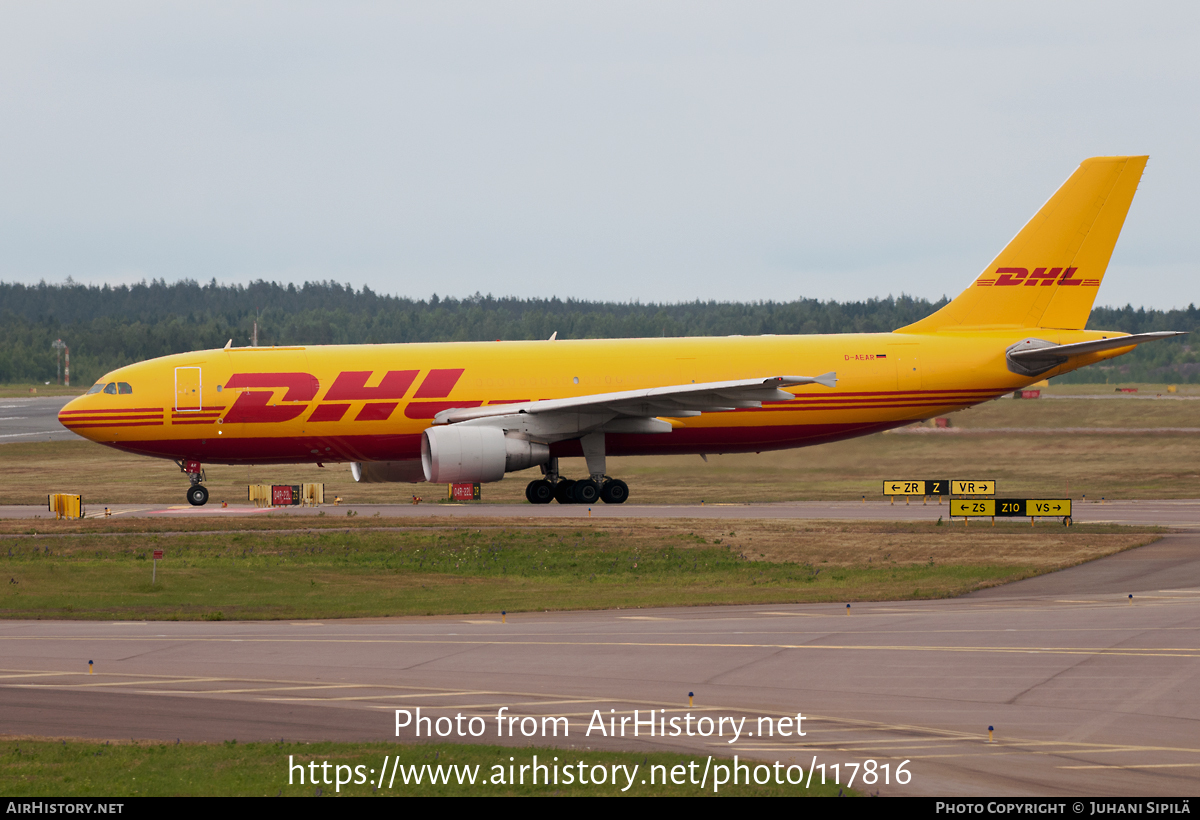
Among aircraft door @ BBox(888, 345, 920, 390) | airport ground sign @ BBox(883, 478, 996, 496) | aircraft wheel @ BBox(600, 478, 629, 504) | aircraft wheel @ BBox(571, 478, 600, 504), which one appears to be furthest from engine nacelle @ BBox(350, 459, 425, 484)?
airport ground sign @ BBox(883, 478, 996, 496)

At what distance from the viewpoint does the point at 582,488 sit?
139ft

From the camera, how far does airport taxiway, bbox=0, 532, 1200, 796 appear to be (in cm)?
1384

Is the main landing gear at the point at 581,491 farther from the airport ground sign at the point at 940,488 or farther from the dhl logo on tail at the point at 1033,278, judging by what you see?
the dhl logo on tail at the point at 1033,278

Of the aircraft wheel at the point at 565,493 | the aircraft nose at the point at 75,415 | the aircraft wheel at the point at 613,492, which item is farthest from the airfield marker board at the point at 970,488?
the aircraft nose at the point at 75,415

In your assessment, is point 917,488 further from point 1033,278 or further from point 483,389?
point 483,389

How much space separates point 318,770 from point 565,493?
29427 mm

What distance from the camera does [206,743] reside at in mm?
14336

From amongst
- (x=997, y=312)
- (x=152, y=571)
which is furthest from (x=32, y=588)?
A: (x=997, y=312)

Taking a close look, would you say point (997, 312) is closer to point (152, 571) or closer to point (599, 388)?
point (599, 388)

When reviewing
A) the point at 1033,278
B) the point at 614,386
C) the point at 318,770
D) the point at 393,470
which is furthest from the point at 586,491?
the point at 318,770

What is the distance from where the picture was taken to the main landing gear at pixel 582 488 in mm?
42156

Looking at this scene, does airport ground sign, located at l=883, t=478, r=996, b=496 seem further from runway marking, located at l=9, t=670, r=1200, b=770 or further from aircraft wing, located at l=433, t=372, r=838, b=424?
runway marking, located at l=9, t=670, r=1200, b=770

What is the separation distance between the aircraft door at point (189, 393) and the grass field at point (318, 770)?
27.5 metres

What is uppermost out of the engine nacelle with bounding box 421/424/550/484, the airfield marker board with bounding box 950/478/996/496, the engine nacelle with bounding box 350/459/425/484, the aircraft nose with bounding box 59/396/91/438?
the aircraft nose with bounding box 59/396/91/438
